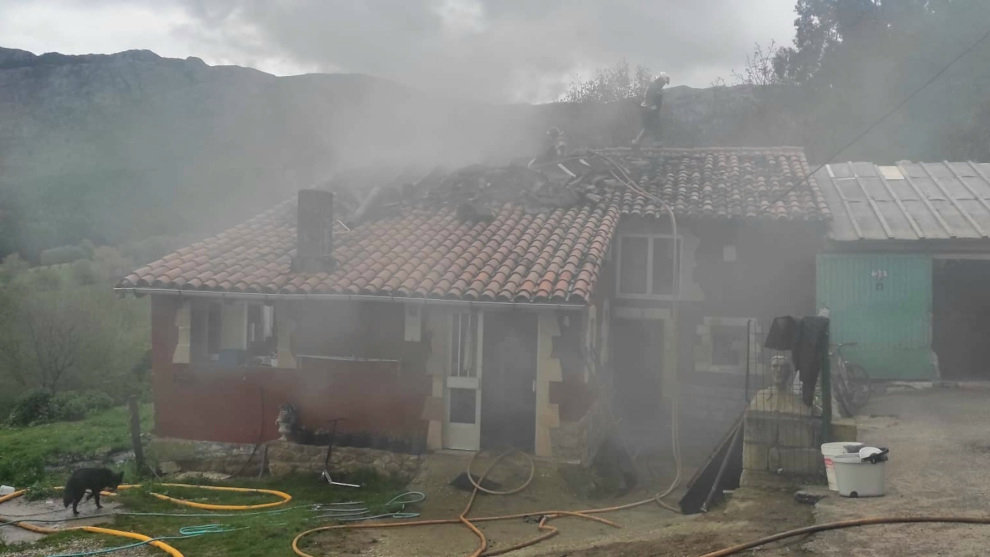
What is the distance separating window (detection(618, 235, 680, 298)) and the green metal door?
2823 millimetres

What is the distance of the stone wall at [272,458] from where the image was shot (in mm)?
11234

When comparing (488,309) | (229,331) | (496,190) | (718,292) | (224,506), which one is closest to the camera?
(224,506)

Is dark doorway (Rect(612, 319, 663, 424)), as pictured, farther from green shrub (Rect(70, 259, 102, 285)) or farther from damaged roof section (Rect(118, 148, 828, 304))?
green shrub (Rect(70, 259, 102, 285))

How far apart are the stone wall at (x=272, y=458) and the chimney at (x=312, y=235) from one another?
8.85 ft

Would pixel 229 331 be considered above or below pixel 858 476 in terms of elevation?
above

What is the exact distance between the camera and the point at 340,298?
11.2 m

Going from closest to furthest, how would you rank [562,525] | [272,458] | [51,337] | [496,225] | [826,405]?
[826,405], [562,525], [272,458], [496,225], [51,337]

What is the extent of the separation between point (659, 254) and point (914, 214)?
5.30 meters

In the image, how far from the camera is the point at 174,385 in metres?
12.2

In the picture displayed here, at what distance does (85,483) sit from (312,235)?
4567 millimetres

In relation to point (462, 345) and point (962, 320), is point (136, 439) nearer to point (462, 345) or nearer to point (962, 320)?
point (462, 345)

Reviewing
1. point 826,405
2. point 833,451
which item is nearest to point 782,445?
point 826,405

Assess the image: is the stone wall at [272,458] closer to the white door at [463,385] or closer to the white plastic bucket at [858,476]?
the white door at [463,385]

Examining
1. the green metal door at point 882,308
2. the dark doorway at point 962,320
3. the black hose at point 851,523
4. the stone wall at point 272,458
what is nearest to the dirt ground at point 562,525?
the black hose at point 851,523
